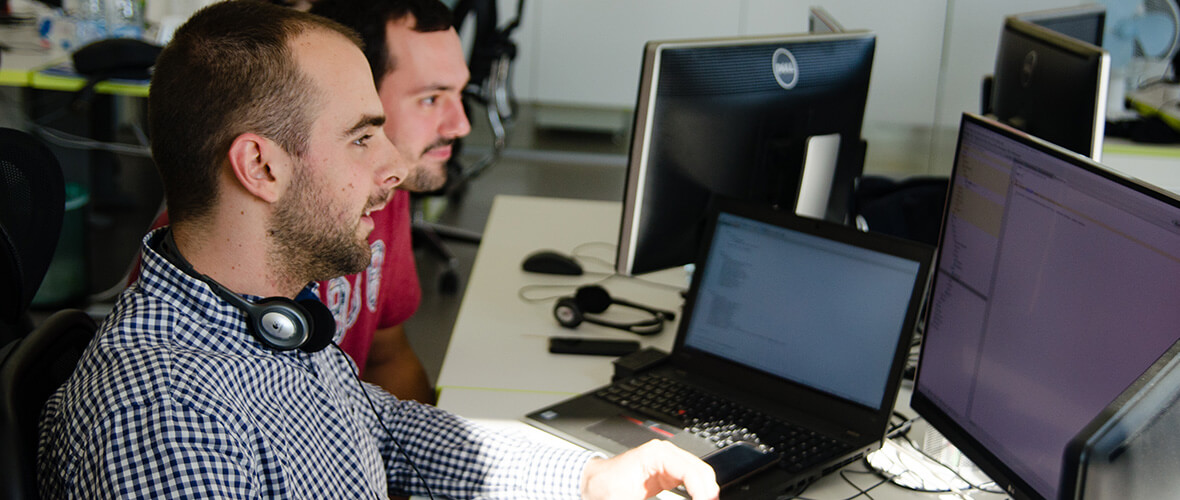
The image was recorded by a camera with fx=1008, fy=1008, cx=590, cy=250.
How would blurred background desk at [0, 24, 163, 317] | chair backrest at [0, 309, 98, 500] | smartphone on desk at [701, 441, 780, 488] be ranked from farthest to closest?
blurred background desk at [0, 24, 163, 317] → smartphone on desk at [701, 441, 780, 488] → chair backrest at [0, 309, 98, 500]

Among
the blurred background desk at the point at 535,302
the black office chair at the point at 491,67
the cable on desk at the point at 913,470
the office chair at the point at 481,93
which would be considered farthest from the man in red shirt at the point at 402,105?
the black office chair at the point at 491,67

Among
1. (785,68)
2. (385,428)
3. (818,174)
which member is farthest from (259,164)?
(818,174)

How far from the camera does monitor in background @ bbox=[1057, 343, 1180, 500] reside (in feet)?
1.27

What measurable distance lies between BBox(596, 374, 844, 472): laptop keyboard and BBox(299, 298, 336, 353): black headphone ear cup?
48 centimetres

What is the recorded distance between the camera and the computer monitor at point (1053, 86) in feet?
5.06

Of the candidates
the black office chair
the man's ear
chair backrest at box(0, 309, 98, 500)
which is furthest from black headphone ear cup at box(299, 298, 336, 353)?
the black office chair

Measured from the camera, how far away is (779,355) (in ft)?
4.51

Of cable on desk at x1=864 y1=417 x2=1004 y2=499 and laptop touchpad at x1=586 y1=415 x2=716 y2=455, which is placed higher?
laptop touchpad at x1=586 y1=415 x2=716 y2=455

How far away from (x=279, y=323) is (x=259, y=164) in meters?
0.16

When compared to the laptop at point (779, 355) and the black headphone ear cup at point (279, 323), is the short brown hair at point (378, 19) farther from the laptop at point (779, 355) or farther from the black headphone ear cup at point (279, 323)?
the black headphone ear cup at point (279, 323)

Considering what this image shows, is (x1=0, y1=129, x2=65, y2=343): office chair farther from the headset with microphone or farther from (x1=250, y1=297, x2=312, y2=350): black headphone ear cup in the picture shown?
the headset with microphone

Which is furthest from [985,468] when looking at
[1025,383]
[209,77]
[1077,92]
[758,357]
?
[209,77]

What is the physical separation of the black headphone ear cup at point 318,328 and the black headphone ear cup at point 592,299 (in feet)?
2.48

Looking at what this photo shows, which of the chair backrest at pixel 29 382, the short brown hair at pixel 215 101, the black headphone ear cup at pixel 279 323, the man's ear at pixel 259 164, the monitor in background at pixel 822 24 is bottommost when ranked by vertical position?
Answer: the chair backrest at pixel 29 382
